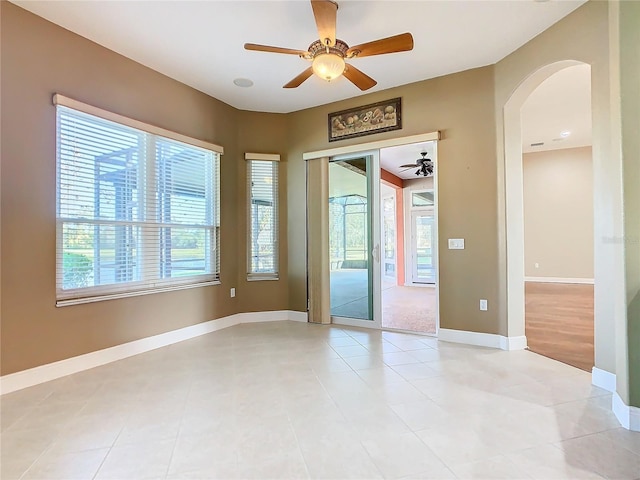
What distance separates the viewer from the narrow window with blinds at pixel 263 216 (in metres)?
4.71

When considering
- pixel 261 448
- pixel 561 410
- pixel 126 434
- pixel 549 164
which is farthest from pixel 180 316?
pixel 549 164

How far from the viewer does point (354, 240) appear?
4578 mm

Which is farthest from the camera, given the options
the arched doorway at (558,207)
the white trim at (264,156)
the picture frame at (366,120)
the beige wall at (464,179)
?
the arched doorway at (558,207)

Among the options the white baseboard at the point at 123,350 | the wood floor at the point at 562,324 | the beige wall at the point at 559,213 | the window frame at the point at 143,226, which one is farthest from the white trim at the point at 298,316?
the beige wall at the point at 559,213

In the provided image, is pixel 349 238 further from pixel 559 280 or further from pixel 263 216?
pixel 559 280

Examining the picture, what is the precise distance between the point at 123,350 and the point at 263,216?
239 centimetres

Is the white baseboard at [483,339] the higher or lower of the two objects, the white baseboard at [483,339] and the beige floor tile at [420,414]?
the higher

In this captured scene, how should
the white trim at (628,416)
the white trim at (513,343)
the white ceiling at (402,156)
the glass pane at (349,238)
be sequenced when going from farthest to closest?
1. the white ceiling at (402,156)
2. the glass pane at (349,238)
3. the white trim at (513,343)
4. the white trim at (628,416)

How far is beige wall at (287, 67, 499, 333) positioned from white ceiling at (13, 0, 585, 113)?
242 millimetres

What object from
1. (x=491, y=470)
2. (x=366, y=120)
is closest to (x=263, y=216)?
(x=366, y=120)

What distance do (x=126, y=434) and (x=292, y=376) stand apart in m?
1.22

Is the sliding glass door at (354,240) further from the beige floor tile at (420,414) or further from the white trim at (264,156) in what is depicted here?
the beige floor tile at (420,414)

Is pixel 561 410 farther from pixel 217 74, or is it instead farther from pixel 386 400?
pixel 217 74

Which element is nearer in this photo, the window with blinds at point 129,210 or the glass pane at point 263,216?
the window with blinds at point 129,210
